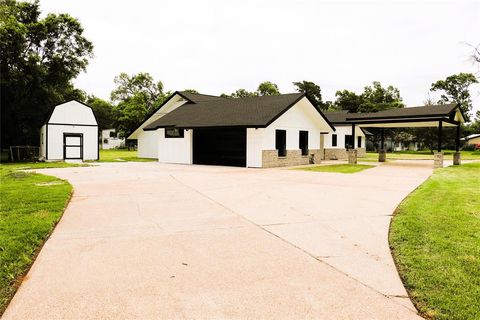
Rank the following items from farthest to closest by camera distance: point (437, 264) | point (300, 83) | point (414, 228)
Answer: point (300, 83)
point (414, 228)
point (437, 264)

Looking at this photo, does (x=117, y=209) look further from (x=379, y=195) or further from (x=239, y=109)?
(x=239, y=109)

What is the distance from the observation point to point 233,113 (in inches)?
919

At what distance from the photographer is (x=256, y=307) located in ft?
10.7

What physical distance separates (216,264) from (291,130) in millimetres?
19459

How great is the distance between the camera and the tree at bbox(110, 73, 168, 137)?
1821 inches

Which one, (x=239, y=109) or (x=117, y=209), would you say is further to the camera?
(x=239, y=109)

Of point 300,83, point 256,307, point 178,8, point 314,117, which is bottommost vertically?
point 256,307

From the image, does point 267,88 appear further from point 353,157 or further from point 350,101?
point 353,157

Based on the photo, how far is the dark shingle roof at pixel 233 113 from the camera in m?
20.8

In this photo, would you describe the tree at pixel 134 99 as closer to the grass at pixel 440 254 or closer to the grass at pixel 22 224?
the grass at pixel 22 224

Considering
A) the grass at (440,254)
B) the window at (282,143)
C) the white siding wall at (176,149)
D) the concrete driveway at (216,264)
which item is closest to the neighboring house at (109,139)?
the white siding wall at (176,149)

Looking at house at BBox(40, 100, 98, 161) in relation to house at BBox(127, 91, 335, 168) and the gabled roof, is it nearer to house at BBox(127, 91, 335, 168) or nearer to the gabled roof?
the gabled roof

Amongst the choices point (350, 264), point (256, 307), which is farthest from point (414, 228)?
point (256, 307)

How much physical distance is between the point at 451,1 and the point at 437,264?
43.4 feet
